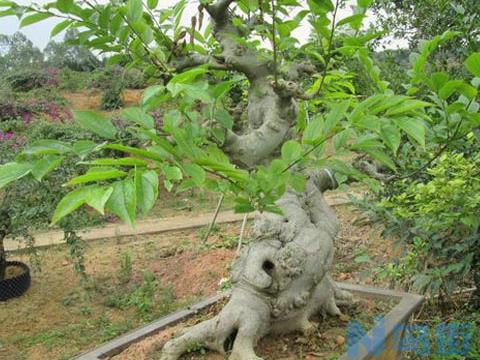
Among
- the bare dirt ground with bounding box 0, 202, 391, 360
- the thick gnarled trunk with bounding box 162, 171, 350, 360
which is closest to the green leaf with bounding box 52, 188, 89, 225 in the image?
the thick gnarled trunk with bounding box 162, 171, 350, 360

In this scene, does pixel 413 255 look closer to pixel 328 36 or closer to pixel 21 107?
pixel 328 36

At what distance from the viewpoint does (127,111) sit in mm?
984

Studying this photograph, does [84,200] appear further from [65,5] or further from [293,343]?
[293,343]

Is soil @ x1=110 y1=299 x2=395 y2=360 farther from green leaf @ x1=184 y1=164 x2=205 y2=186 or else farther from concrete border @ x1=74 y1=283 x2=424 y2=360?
green leaf @ x1=184 y1=164 x2=205 y2=186

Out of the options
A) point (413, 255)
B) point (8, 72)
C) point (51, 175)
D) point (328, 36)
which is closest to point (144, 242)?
point (51, 175)

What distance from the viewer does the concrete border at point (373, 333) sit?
5.49ft

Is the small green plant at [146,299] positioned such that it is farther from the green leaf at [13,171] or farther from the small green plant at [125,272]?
the green leaf at [13,171]

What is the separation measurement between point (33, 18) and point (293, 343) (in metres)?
1.30

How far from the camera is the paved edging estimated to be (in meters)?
6.29

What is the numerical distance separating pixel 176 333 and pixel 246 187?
1.03 m

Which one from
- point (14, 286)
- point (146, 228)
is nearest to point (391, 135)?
point (14, 286)

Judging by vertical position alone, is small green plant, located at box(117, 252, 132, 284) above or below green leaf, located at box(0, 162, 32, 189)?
below
